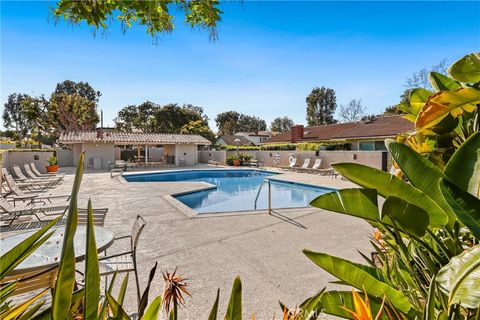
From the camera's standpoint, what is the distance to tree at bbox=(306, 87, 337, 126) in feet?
193

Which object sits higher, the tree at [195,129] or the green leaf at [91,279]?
the tree at [195,129]

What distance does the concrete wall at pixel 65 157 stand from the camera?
2795cm

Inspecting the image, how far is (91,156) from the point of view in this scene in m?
26.8

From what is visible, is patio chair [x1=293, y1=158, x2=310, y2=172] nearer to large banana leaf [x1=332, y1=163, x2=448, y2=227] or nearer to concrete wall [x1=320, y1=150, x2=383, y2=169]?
concrete wall [x1=320, y1=150, x2=383, y2=169]

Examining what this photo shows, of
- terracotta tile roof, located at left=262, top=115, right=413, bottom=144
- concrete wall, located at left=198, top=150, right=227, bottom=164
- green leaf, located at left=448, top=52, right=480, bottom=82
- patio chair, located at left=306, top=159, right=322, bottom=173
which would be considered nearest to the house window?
terracotta tile roof, located at left=262, top=115, right=413, bottom=144

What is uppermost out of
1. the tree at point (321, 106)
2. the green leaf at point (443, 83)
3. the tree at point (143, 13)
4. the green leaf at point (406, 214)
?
the tree at point (321, 106)

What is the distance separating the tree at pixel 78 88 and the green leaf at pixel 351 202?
6773 centimetres

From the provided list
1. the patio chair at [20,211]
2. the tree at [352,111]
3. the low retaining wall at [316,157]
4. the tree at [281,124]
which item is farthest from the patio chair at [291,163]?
the tree at [281,124]

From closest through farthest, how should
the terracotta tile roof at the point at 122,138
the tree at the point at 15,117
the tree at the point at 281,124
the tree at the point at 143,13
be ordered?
the tree at the point at 143,13 → the terracotta tile roof at the point at 122,138 → the tree at the point at 15,117 → the tree at the point at 281,124

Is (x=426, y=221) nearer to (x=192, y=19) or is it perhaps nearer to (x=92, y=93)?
(x=192, y=19)

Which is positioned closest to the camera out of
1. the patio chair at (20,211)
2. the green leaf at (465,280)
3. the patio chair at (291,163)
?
the green leaf at (465,280)

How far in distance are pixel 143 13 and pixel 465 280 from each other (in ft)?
12.1

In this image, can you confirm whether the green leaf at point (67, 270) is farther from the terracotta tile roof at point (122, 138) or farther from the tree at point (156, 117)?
the tree at point (156, 117)

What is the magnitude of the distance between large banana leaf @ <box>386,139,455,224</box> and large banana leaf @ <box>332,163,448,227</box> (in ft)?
0.08
